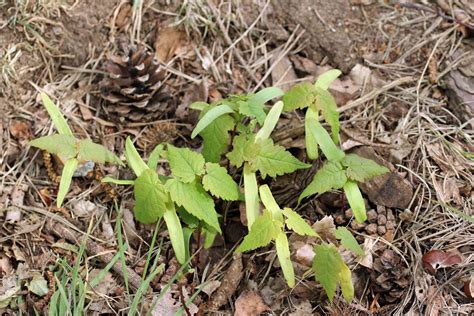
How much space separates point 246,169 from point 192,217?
0.86 feet

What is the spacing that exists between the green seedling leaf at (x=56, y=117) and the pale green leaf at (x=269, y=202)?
2.46 feet

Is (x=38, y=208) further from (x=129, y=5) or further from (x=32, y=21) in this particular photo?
(x=129, y=5)

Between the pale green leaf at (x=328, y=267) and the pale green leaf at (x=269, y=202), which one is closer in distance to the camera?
the pale green leaf at (x=328, y=267)

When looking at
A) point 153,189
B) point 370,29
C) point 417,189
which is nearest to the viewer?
point 153,189

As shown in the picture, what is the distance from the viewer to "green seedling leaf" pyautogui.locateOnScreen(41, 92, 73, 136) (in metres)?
2.16

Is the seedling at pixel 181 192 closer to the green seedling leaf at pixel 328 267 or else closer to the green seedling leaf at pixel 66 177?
the green seedling leaf at pixel 66 177

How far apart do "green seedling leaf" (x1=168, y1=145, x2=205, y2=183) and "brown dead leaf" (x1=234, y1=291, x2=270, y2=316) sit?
0.46 m

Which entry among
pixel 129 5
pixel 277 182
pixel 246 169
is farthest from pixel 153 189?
pixel 129 5

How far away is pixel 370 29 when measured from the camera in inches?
102

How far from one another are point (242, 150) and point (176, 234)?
14.8 inches

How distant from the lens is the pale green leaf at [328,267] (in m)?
1.87

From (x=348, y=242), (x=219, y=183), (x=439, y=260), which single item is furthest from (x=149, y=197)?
(x=439, y=260)

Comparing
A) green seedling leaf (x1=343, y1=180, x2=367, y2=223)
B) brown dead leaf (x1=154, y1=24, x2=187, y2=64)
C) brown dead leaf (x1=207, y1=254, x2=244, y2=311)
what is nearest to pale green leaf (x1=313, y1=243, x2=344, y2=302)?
green seedling leaf (x1=343, y1=180, x2=367, y2=223)

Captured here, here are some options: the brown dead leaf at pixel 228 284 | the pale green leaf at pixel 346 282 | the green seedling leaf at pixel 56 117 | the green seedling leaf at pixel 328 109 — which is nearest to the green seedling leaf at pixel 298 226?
the pale green leaf at pixel 346 282
